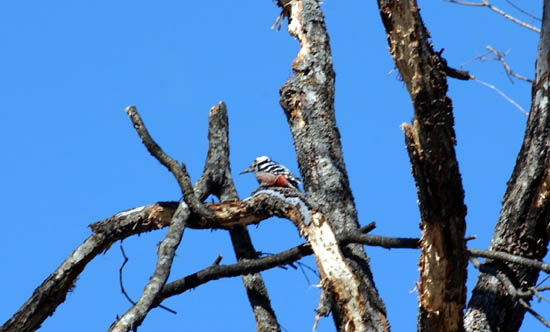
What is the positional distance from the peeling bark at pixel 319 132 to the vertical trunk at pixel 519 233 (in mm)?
605

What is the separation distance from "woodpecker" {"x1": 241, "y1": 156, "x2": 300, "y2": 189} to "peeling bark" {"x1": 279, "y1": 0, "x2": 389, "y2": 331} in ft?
2.86

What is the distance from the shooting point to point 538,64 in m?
5.39

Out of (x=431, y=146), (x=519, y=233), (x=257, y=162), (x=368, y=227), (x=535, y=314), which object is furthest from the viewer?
(x=257, y=162)

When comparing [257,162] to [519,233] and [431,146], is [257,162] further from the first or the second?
[431,146]

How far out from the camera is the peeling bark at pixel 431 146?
11.6 feet

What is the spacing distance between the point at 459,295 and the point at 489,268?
0.45 m

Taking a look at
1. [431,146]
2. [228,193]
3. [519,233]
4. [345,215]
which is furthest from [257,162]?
[431,146]

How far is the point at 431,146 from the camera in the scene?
11.9ft

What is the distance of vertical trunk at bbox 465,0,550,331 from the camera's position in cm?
497

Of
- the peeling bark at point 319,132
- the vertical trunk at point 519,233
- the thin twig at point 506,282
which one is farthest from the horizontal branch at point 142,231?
the thin twig at point 506,282

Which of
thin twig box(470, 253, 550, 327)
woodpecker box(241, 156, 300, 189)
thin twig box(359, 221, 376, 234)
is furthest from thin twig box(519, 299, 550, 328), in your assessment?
woodpecker box(241, 156, 300, 189)

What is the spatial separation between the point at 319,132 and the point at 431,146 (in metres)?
2.41

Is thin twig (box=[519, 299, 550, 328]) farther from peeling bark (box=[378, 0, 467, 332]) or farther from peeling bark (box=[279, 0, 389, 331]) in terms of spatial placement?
peeling bark (box=[279, 0, 389, 331])

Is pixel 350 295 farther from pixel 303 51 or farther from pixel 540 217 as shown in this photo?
pixel 303 51
